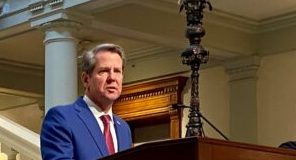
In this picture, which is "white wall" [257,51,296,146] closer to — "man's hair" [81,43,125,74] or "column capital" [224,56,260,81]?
"column capital" [224,56,260,81]

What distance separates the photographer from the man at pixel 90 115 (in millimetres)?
3119

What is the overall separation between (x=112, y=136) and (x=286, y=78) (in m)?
8.87

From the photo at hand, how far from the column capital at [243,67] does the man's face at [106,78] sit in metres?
9.04

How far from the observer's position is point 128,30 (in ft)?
35.6

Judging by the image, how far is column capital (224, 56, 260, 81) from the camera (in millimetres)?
12086

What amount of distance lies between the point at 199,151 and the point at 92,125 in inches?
32.8

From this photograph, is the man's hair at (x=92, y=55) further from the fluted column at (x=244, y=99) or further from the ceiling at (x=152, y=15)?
the fluted column at (x=244, y=99)

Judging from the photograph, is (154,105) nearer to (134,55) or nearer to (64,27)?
(134,55)

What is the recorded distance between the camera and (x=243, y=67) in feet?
40.1

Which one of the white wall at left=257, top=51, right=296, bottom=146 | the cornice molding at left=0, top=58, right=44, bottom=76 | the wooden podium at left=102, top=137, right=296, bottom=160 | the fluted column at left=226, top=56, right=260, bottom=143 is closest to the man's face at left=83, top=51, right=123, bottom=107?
the wooden podium at left=102, top=137, right=296, bottom=160

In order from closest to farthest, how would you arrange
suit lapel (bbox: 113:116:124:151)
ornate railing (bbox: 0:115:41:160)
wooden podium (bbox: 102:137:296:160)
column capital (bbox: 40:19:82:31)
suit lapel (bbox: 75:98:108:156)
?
wooden podium (bbox: 102:137:296:160) < suit lapel (bbox: 75:98:108:156) < suit lapel (bbox: 113:116:124:151) < ornate railing (bbox: 0:115:41:160) < column capital (bbox: 40:19:82:31)

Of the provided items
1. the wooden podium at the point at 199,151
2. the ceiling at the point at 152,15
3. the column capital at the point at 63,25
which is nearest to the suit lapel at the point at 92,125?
the wooden podium at the point at 199,151

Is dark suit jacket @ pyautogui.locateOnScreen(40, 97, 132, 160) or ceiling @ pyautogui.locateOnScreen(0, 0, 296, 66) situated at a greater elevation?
ceiling @ pyautogui.locateOnScreen(0, 0, 296, 66)

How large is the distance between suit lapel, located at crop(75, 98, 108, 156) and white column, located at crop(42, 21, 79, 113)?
6549 mm
